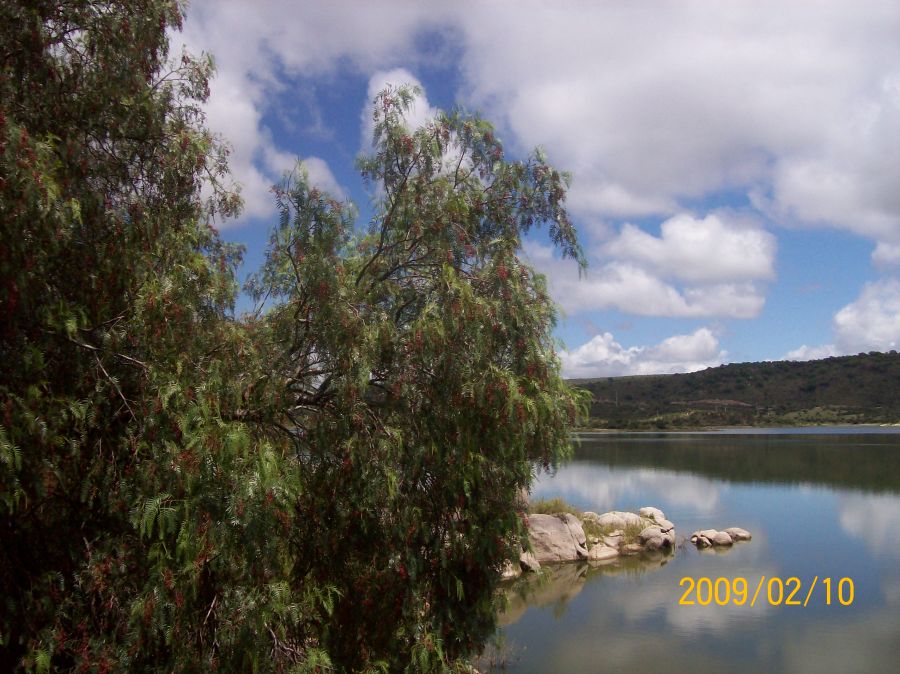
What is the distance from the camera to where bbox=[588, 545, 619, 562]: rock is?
15.8 metres

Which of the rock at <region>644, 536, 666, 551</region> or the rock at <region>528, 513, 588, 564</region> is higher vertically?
the rock at <region>528, 513, 588, 564</region>

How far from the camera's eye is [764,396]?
80688mm

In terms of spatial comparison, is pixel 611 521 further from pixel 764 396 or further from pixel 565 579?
pixel 764 396

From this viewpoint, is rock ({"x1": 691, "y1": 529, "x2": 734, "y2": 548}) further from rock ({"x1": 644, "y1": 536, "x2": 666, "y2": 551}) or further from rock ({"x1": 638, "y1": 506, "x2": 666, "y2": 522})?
rock ({"x1": 638, "y1": 506, "x2": 666, "y2": 522})

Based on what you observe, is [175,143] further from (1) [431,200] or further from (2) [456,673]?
(2) [456,673]

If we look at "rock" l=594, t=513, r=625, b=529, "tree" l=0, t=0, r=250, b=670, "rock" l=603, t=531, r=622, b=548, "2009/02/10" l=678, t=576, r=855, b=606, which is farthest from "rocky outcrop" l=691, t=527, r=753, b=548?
"tree" l=0, t=0, r=250, b=670

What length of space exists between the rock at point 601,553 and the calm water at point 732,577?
0.43 m

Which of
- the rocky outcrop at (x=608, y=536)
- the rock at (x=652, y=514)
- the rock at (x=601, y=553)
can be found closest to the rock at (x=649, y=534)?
the rocky outcrop at (x=608, y=536)

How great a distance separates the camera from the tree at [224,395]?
173 inches

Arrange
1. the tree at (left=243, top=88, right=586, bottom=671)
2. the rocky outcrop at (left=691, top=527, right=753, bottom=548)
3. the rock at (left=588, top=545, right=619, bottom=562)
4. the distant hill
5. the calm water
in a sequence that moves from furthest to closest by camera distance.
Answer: the distant hill < the rocky outcrop at (left=691, top=527, right=753, bottom=548) < the rock at (left=588, top=545, right=619, bottom=562) < the calm water < the tree at (left=243, top=88, right=586, bottom=671)

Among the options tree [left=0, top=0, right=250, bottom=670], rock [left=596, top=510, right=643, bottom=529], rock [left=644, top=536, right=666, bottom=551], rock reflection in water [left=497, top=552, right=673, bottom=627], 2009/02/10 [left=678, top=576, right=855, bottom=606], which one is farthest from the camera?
rock [left=596, top=510, right=643, bottom=529]

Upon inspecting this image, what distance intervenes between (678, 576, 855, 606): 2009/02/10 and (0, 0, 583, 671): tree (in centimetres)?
752

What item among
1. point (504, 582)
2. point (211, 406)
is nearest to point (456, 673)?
point (211, 406)

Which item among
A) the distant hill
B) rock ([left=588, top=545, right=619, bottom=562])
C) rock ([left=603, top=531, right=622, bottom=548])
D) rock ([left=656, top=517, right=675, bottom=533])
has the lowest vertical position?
rock ([left=588, top=545, right=619, bottom=562])
